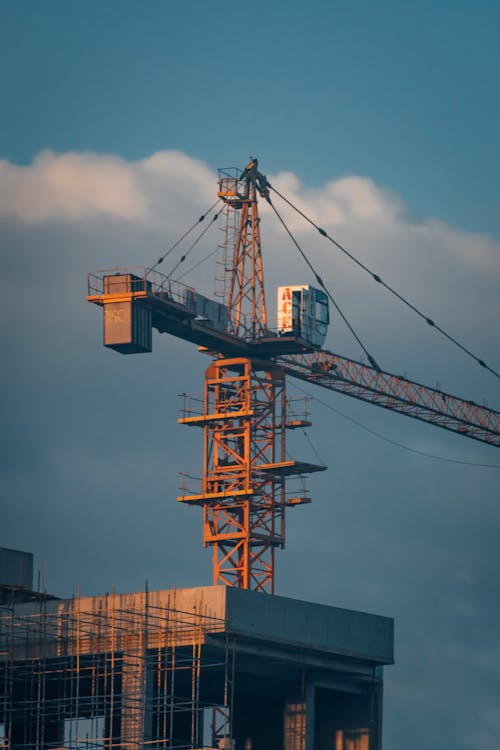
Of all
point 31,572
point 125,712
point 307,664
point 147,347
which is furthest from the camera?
point 147,347

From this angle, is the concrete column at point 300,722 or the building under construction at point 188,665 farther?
the concrete column at point 300,722

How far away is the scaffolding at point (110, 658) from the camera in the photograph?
96.8 metres

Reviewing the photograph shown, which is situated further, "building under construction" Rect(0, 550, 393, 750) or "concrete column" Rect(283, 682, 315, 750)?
"concrete column" Rect(283, 682, 315, 750)

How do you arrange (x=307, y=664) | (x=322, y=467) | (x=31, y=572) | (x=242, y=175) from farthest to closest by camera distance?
1. (x=242, y=175)
2. (x=322, y=467)
3. (x=31, y=572)
4. (x=307, y=664)

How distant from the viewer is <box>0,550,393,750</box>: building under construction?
97500 millimetres

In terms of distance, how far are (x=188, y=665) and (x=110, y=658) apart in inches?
206

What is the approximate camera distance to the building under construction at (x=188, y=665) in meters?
97.5

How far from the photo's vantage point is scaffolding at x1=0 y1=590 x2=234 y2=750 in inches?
3809

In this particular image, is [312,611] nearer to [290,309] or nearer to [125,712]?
[125,712]

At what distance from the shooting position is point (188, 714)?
4449 inches

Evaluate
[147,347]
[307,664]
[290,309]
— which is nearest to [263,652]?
[307,664]

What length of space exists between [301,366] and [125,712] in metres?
44.2

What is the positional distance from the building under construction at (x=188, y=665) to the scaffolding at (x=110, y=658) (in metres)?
0.08

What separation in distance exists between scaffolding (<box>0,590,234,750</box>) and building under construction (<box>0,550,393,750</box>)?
3.2 inches
